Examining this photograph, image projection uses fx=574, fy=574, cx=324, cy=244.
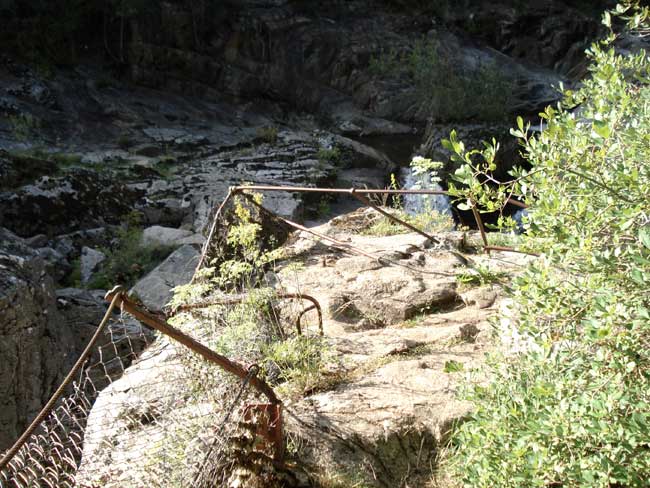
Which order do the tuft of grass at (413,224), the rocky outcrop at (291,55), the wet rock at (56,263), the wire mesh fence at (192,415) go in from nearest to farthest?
the wire mesh fence at (192,415) → the tuft of grass at (413,224) → the wet rock at (56,263) → the rocky outcrop at (291,55)

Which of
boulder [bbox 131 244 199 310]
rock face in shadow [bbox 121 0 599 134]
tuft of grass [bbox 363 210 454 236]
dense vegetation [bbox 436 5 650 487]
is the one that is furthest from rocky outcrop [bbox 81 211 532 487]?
rock face in shadow [bbox 121 0 599 134]

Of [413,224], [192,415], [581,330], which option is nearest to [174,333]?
[192,415]

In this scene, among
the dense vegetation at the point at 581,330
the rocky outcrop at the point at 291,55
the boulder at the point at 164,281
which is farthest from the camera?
the rocky outcrop at the point at 291,55

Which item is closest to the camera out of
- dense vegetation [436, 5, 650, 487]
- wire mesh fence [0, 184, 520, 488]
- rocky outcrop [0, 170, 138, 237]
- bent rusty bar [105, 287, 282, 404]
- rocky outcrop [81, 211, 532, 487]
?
dense vegetation [436, 5, 650, 487]

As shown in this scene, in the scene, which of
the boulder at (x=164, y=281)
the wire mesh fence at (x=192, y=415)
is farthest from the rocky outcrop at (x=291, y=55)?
the wire mesh fence at (x=192, y=415)

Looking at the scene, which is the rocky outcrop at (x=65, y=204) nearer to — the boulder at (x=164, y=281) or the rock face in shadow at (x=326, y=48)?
the boulder at (x=164, y=281)

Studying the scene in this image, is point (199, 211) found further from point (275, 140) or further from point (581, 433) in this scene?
point (581, 433)

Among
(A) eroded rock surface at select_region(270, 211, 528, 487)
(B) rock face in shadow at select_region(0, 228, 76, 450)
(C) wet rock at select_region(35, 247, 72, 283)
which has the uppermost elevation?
(A) eroded rock surface at select_region(270, 211, 528, 487)

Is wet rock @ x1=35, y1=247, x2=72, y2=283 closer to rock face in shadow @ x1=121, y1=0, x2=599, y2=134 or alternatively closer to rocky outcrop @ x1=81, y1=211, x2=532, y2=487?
rocky outcrop @ x1=81, y1=211, x2=532, y2=487

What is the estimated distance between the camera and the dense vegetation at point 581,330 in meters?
1.46

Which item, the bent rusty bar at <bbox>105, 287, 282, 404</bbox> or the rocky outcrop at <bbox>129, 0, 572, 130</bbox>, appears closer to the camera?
the bent rusty bar at <bbox>105, 287, 282, 404</bbox>

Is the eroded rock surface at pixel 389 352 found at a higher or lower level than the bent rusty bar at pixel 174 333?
lower

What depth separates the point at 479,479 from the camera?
178 cm

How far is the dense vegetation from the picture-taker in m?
1.46
